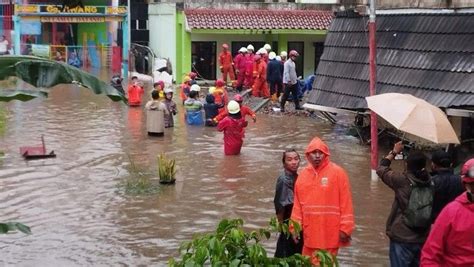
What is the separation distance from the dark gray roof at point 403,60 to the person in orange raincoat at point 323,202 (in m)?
6.48

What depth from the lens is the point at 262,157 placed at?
14.3m

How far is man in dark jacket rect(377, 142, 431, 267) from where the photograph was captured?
6164 mm

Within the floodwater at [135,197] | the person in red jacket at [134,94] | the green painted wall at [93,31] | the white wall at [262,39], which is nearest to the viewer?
the floodwater at [135,197]

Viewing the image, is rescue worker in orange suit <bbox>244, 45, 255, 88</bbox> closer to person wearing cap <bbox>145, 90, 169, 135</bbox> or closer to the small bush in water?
person wearing cap <bbox>145, 90, 169, 135</bbox>

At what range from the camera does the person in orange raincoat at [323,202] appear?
642 cm

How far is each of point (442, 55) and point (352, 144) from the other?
3125 mm

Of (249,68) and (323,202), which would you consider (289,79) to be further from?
(323,202)

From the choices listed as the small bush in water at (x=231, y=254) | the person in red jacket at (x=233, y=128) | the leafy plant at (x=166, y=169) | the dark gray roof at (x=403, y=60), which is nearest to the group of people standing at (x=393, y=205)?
the small bush in water at (x=231, y=254)

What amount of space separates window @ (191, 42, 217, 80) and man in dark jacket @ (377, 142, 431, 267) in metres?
24.1

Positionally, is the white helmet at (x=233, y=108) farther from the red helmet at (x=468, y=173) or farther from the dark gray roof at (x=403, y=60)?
the red helmet at (x=468, y=173)

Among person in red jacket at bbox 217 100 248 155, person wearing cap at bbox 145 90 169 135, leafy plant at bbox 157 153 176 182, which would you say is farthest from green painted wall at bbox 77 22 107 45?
leafy plant at bbox 157 153 176 182

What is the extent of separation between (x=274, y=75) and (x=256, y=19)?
7256mm

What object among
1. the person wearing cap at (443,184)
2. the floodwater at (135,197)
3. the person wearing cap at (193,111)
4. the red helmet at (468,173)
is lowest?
the floodwater at (135,197)

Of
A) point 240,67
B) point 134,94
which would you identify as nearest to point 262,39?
point 240,67
